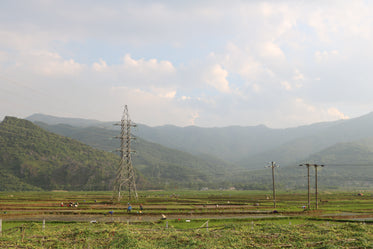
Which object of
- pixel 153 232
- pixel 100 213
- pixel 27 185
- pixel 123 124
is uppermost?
pixel 123 124

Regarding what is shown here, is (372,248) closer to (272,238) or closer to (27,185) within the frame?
(272,238)

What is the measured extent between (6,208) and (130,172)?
37676 millimetres

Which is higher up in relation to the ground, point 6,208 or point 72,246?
point 72,246

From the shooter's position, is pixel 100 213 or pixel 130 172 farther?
pixel 130 172

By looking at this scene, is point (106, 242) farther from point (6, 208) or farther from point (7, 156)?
point (7, 156)

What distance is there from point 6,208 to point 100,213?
25.9 meters

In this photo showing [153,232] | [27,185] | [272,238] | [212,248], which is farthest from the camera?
[27,185]

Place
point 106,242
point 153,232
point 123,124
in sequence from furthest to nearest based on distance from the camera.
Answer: point 123,124 → point 153,232 → point 106,242

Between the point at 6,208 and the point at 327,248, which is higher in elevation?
the point at 327,248

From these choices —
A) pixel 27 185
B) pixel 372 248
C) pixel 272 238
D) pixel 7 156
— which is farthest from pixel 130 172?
pixel 7 156

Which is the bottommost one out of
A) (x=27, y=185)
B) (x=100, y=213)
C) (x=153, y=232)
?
(x=27, y=185)

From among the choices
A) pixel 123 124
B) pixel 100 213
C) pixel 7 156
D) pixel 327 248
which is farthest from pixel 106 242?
pixel 7 156

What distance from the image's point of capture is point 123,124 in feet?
299

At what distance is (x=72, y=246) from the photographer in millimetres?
25250
